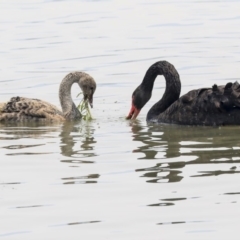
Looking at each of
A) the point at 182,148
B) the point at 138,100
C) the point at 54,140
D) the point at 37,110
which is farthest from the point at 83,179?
the point at 138,100

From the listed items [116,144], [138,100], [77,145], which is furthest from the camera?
[138,100]

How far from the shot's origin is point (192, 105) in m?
11.6

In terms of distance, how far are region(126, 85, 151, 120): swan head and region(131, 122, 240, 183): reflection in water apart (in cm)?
40

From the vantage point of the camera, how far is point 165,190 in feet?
25.7

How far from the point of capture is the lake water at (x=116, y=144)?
7035 mm

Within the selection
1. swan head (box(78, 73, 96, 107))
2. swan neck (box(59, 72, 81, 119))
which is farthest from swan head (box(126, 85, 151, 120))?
swan neck (box(59, 72, 81, 119))

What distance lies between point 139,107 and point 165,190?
4.65 meters

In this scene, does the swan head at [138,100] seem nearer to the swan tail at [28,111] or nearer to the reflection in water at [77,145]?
the reflection in water at [77,145]

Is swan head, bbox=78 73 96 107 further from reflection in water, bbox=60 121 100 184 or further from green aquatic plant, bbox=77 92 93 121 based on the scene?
reflection in water, bbox=60 121 100 184

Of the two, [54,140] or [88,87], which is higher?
[88,87]

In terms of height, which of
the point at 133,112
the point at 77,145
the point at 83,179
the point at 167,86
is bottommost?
the point at 83,179

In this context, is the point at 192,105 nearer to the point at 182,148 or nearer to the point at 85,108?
the point at 85,108

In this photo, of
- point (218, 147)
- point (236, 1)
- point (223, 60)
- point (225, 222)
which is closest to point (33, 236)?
point (225, 222)

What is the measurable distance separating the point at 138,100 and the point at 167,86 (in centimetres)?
38
